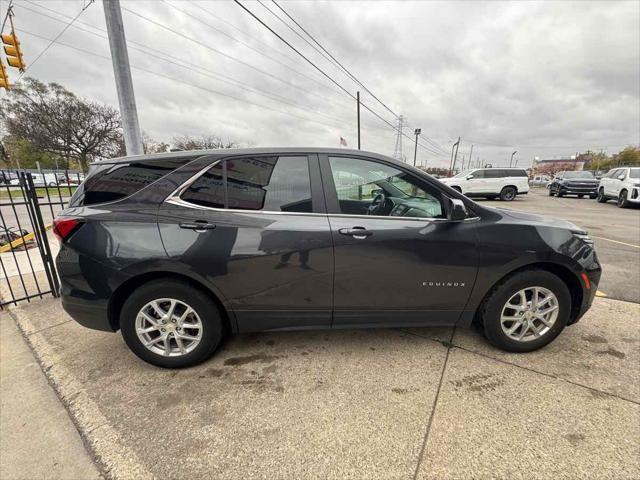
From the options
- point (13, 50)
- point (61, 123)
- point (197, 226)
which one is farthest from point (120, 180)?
point (61, 123)

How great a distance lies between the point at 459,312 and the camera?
2465 mm

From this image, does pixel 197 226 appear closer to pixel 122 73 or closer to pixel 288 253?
pixel 288 253

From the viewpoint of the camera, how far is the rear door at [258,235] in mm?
2176

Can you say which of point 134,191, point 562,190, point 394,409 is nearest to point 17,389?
point 134,191

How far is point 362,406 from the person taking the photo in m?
2.04

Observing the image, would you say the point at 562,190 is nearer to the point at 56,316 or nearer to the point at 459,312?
the point at 459,312

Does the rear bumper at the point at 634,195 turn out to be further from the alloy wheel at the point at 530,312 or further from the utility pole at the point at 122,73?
the utility pole at the point at 122,73

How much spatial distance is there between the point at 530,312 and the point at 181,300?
280cm

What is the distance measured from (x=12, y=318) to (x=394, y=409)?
13.7 feet

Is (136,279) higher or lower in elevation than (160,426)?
higher

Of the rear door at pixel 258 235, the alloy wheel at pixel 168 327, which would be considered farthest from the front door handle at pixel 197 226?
the alloy wheel at pixel 168 327

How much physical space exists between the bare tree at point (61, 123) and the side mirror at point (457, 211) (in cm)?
4377

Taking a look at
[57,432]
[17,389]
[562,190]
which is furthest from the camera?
[562,190]

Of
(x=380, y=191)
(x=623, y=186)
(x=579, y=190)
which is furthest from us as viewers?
(x=579, y=190)
